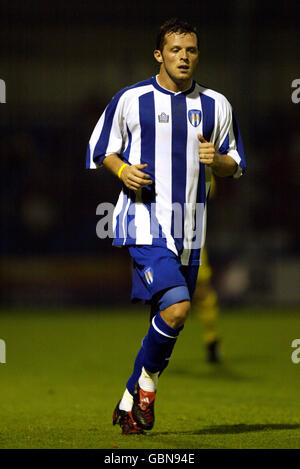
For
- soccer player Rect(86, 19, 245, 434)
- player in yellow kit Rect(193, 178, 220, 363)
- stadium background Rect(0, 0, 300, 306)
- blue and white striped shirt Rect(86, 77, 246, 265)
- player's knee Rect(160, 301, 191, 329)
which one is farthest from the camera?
stadium background Rect(0, 0, 300, 306)

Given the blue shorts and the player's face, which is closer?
the blue shorts

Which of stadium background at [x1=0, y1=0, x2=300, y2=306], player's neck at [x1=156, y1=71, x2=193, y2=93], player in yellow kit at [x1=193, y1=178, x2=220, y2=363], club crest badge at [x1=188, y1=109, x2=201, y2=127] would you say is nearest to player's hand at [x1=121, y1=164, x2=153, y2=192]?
club crest badge at [x1=188, y1=109, x2=201, y2=127]

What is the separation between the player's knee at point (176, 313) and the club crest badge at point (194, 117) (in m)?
0.94

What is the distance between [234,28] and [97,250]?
5.63 metres

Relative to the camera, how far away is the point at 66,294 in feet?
44.8

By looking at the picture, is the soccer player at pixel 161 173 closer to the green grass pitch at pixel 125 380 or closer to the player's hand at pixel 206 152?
the player's hand at pixel 206 152

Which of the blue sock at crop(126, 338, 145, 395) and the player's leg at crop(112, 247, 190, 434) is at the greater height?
the player's leg at crop(112, 247, 190, 434)

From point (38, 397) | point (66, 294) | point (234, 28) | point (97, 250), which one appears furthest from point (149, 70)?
point (38, 397)

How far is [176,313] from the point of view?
459 cm

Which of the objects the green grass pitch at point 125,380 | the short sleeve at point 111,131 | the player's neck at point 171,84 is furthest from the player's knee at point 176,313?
Answer: the player's neck at point 171,84

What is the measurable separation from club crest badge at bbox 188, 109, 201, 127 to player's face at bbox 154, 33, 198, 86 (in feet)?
0.54

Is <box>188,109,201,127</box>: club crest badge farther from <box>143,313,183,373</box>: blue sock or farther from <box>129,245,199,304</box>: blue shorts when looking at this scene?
<box>143,313,183,373</box>: blue sock

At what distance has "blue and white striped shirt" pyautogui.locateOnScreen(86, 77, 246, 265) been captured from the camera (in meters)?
4.82

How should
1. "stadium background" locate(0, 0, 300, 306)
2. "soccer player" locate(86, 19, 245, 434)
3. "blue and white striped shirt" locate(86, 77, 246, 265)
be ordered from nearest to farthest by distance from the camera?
"soccer player" locate(86, 19, 245, 434) → "blue and white striped shirt" locate(86, 77, 246, 265) → "stadium background" locate(0, 0, 300, 306)
